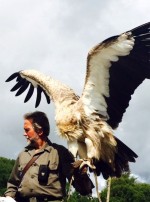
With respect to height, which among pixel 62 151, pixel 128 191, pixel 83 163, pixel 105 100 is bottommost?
pixel 62 151

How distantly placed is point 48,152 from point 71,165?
0.88 feet

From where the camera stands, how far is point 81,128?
797 cm

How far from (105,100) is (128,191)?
47354 millimetres

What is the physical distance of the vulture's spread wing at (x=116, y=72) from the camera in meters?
8.01

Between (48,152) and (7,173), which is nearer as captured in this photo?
(48,152)

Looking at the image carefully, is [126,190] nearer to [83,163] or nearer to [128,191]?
[128,191]

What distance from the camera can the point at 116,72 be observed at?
8.37 metres

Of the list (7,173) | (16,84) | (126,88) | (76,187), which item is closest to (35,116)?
(76,187)

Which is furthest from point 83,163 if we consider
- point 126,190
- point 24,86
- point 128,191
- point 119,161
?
point 126,190

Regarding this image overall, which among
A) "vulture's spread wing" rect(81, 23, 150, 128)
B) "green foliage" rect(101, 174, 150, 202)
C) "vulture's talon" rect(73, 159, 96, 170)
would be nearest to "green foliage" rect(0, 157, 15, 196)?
"green foliage" rect(101, 174, 150, 202)

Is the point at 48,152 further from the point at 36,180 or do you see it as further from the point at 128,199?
the point at 128,199

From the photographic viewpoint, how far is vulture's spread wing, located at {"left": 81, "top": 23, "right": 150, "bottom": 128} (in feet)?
26.3

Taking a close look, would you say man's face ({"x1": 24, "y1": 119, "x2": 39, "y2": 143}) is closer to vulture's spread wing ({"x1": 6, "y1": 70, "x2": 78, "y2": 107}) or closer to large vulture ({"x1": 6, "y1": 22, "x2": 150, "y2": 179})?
large vulture ({"x1": 6, "y1": 22, "x2": 150, "y2": 179})

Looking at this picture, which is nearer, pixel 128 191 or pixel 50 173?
pixel 50 173
